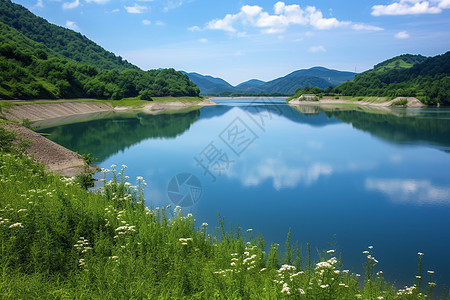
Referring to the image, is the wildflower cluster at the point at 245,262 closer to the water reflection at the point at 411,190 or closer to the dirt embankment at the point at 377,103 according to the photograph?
the water reflection at the point at 411,190

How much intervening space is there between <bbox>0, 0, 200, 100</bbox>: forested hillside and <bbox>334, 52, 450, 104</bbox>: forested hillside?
264 feet

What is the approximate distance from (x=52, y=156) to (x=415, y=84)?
479 feet

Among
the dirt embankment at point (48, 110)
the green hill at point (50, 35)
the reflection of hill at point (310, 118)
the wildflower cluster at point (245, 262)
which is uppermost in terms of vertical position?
the green hill at point (50, 35)

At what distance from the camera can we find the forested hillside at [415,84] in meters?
101

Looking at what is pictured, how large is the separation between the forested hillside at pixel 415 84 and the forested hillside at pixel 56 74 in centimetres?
8054

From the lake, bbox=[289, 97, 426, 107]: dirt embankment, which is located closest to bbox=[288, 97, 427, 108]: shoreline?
bbox=[289, 97, 426, 107]: dirt embankment

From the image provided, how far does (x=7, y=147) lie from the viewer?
1652cm

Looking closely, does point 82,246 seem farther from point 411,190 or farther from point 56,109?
point 56,109

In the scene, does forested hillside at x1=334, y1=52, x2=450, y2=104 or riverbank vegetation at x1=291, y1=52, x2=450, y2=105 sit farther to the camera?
riverbank vegetation at x1=291, y1=52, x2=450, y2=105

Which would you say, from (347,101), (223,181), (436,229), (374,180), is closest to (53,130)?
(223,181)

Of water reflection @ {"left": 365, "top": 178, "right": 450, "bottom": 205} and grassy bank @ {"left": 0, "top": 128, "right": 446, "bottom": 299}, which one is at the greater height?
grassy bank @ {"left": 0, "top": 128, "right": 446, "bottom": 299}

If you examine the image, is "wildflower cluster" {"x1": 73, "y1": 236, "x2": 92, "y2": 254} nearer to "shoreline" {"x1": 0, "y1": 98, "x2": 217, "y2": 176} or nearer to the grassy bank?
the grassy bank

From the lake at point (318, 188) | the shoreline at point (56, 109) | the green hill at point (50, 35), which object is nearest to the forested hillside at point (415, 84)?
the lake at point (318, 188)

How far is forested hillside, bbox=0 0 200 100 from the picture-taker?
6781 centimetres
